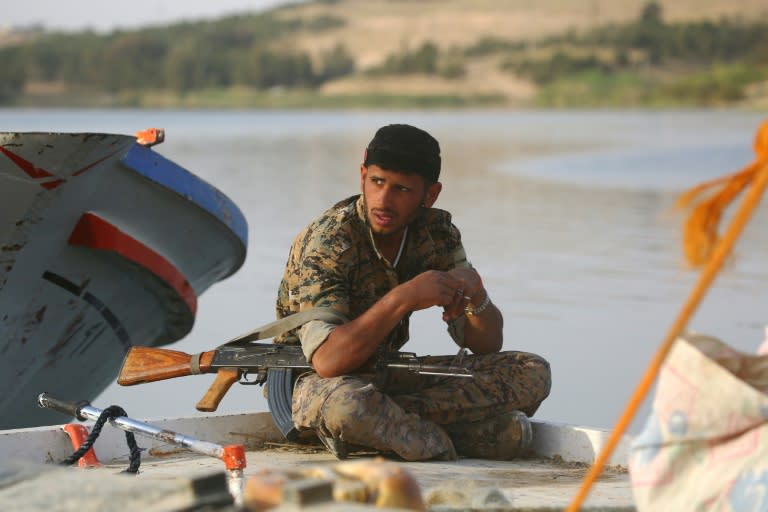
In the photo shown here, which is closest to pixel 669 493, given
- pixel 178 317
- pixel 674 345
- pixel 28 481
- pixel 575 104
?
pixel 674 345

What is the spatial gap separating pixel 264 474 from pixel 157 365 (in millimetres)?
2284

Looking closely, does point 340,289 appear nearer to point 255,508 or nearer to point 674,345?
point 674,345

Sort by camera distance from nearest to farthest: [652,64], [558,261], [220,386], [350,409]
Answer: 1. [350,409]
2. [220,386]
3. [558,261]
4. [652,64]

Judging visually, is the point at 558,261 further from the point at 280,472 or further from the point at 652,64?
the point at 652,64

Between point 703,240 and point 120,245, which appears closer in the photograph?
point 703,240

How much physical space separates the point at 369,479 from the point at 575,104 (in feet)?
239

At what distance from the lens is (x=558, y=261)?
11844 mm

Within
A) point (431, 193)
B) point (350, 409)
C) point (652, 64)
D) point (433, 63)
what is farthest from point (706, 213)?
point (433, 63)

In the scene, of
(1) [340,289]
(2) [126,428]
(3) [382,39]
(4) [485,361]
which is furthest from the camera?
(3) [382,39]

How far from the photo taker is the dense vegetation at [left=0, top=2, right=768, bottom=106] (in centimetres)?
7369

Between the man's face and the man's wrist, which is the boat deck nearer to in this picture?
the man's wrist

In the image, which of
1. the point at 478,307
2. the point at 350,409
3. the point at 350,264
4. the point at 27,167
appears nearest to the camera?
the point at 350,409

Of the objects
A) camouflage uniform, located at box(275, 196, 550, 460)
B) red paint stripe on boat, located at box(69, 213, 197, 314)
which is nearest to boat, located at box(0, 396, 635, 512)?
camouflage uniform, located at box(275, 196, 550, 460)

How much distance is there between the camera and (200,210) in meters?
6.02
